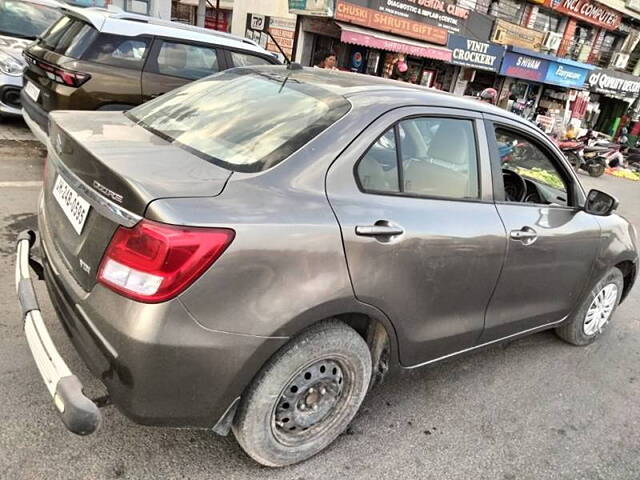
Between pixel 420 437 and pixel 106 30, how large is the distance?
4813 mm

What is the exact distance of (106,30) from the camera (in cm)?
511

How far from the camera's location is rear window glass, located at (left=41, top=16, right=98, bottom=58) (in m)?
5.02

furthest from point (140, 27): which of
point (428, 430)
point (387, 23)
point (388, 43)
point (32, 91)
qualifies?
point (387, 23)

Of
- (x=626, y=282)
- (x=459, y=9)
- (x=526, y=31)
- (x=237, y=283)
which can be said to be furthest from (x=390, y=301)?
(x=526, y=31)

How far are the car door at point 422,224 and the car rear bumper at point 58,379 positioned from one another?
1082mm

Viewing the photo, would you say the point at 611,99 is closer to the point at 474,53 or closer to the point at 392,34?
the point at 474,53

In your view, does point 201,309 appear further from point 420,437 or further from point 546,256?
point 546,256

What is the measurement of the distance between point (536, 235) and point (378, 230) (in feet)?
4.06

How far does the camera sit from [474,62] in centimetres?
1591

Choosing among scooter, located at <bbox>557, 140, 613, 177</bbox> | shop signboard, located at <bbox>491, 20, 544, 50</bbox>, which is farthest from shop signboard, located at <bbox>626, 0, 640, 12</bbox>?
scooter, located at <bbox>557, 140, 613, 177</bbox>

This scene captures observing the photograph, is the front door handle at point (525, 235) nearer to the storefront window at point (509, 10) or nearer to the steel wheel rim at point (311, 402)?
the steel wheel rim at point (311, 402)

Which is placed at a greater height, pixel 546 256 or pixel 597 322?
pixel 546 256

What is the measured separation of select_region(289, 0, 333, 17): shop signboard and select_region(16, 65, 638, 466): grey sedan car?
8.92 meters

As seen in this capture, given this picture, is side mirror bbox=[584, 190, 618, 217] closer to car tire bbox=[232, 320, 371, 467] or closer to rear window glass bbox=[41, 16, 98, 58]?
car tire bbox=[232, 320, 371, 467]
